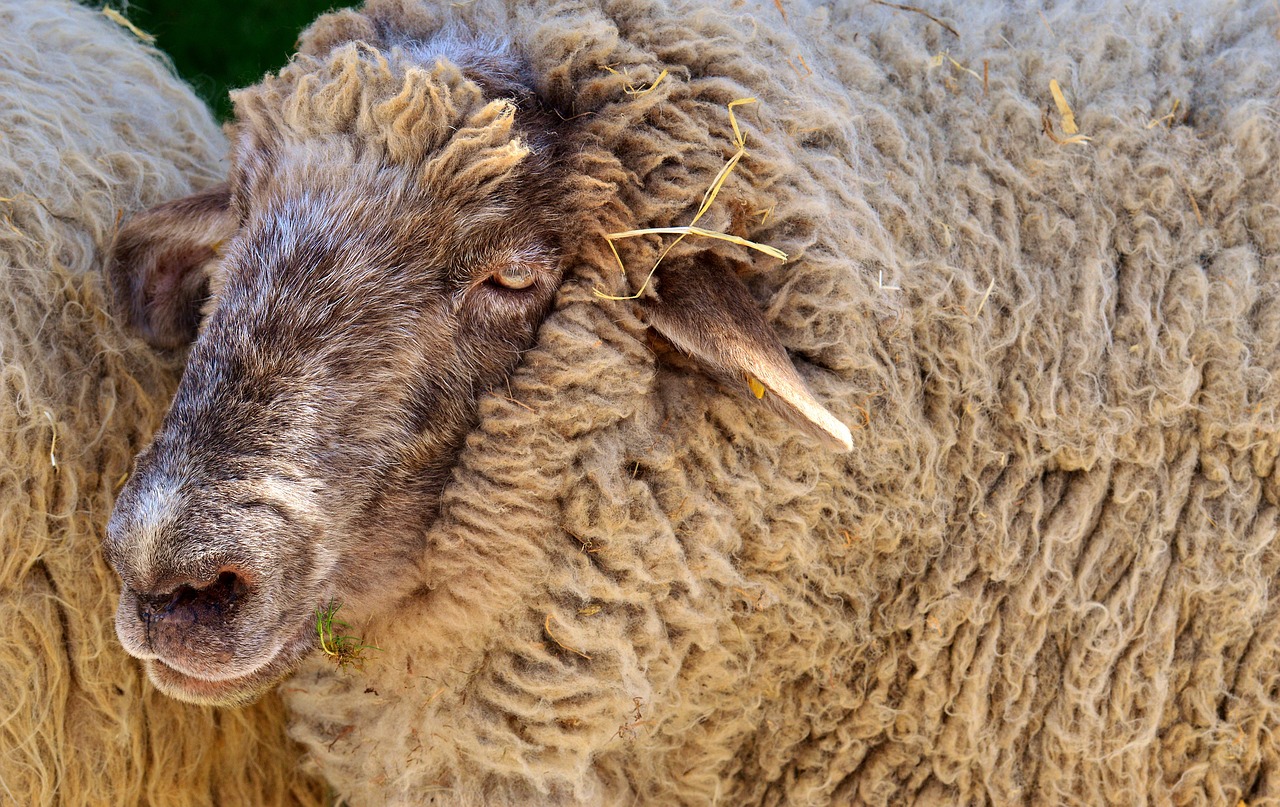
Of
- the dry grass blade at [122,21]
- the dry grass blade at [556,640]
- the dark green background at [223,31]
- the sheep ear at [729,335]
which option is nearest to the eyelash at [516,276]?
the sheep ear at [729,335]

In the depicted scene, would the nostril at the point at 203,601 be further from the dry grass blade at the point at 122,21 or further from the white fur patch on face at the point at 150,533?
the dry grass blade at the point at 122,21

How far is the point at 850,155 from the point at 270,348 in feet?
4.62

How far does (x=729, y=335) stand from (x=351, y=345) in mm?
807

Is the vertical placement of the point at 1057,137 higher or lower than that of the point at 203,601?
higher

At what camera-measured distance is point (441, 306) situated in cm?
246

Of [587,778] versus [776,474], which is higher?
[776,474]

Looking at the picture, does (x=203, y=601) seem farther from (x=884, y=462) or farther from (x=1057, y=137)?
(x=1057, y=137)

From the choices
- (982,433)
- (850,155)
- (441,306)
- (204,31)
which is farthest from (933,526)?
(204,31)

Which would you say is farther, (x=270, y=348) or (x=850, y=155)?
(x=850, y=155)

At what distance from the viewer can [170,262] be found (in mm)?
3002

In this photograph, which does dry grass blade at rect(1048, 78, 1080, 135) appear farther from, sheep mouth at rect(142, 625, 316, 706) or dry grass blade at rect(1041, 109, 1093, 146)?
sheep mouth at rect(142, 625, 316, 706)

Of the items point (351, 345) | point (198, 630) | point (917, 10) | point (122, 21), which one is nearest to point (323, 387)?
point (351, 345)

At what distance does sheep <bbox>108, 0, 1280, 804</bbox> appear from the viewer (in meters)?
2.42

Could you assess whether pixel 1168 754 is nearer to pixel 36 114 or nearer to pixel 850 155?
pixel 850 155
